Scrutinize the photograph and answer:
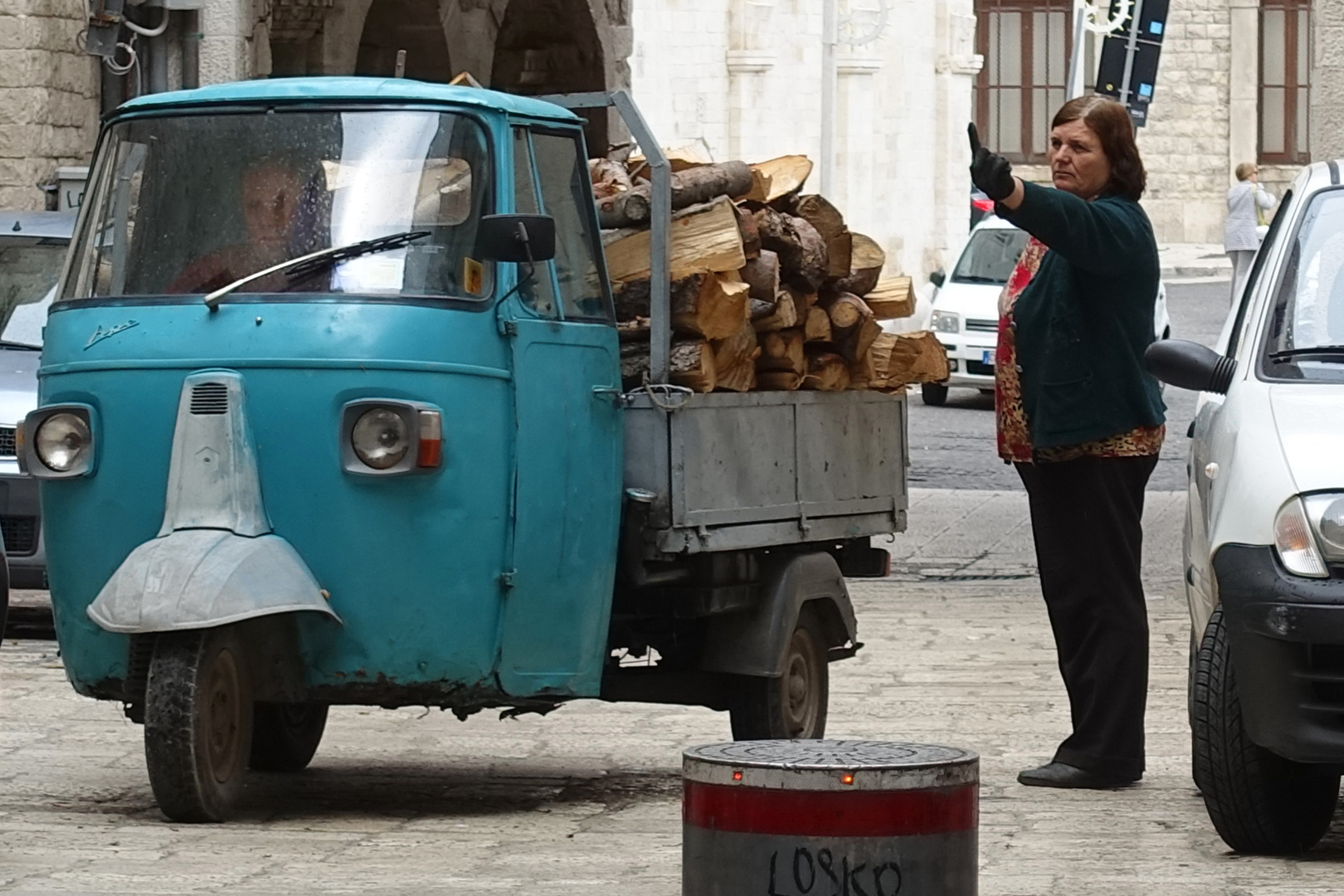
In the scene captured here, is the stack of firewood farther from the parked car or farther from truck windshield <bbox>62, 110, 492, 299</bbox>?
the parked car

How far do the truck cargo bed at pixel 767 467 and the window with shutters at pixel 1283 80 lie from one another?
54.1 meters

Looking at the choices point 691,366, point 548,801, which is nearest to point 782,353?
point 691,366

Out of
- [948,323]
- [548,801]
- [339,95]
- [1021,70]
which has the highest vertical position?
[1021,70]

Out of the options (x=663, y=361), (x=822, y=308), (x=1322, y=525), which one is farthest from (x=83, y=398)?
(x=1322, y=525)

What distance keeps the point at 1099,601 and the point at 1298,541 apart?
188 cm

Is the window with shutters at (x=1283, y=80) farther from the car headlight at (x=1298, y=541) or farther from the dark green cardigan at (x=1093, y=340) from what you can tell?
the car headlight at (x=1298, y=541)

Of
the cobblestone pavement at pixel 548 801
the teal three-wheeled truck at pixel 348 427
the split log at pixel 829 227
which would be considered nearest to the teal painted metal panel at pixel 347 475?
the teal three-wheeled truck at pixel 348 427

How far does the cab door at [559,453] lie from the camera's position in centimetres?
776

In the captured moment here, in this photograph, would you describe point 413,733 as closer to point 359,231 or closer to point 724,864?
point 359,231

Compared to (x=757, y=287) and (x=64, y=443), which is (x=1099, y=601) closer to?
(x=757, y=287)

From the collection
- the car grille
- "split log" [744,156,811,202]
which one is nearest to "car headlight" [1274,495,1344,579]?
"split log" [744,156,811,202]

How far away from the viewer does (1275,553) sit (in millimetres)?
6668

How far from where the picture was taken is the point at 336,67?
21.5 meters

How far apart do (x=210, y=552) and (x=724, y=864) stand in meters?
2.84
